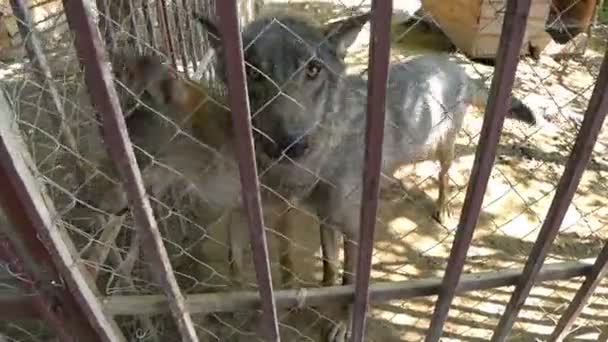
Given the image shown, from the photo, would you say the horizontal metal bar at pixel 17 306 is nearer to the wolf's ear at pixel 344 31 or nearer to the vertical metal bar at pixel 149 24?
the wolf's ear at pixel 344 31

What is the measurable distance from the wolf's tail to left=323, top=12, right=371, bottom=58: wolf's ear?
122cm

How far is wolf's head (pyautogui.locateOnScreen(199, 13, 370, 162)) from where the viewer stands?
224 cm

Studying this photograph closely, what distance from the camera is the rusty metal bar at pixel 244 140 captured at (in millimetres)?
1334

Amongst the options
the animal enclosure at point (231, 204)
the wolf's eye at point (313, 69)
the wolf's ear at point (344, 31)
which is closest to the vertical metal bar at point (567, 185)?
the animal enclosure at point (231, 204)

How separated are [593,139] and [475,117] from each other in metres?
2.69

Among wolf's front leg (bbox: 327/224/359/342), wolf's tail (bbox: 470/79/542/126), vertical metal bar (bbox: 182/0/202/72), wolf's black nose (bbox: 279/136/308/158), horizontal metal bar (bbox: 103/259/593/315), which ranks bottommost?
wolf's front leg (bbox: 327/224/359/342)

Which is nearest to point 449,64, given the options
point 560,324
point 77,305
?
point 560,324

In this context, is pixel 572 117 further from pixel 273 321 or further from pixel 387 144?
pixel 273 321

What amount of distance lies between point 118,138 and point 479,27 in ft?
12.6

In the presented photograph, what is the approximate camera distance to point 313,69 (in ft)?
→ 7.75

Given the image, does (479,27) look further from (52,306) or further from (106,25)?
(52,306)

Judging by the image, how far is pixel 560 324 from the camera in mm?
2463

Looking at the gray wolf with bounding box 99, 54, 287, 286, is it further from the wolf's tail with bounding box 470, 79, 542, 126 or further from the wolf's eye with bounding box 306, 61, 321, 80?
the wolf's tail with bounding box 470, 79, 542, 126

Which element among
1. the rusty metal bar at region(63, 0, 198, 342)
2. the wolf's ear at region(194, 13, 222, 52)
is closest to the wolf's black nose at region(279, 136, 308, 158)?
the wolf's ear at region(194, 13, 222, 52)
